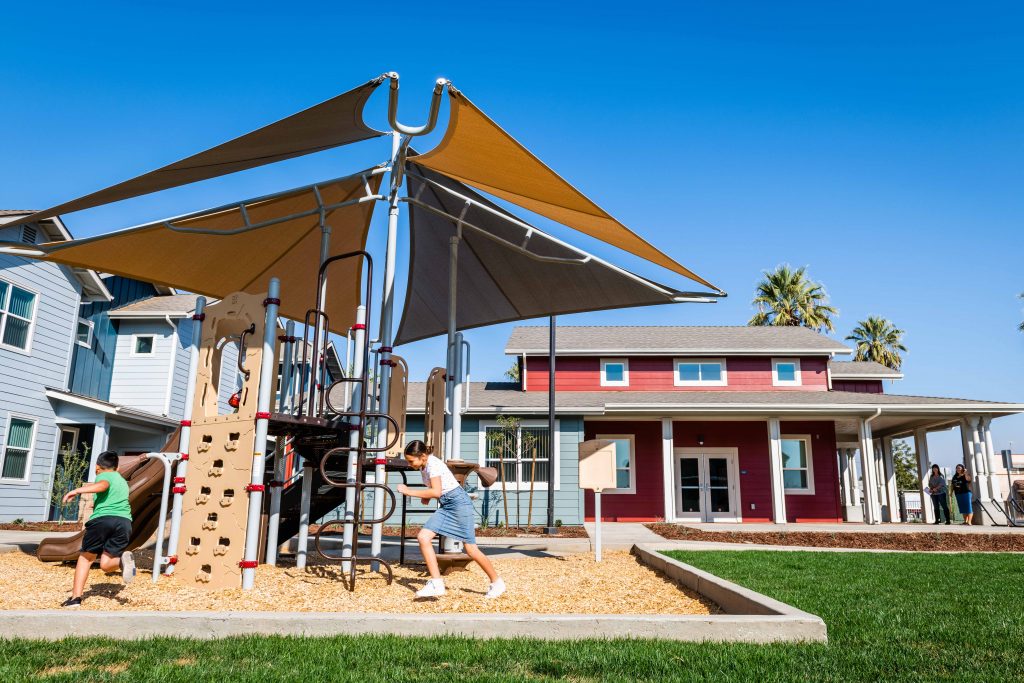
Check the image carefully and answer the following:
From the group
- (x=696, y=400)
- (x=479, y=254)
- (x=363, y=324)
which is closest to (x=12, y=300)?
(x=479, y=254)

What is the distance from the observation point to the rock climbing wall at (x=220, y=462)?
6684 millimetres

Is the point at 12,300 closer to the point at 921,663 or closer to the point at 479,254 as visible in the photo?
the point at 479,254

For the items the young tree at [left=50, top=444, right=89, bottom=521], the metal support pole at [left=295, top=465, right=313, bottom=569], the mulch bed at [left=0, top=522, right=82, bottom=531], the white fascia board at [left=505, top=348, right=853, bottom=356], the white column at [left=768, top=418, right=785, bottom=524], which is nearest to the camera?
the metal support pole at [left=295, top=465, right=313, bottom=569]

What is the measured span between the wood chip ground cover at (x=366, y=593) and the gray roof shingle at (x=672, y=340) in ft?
49.1

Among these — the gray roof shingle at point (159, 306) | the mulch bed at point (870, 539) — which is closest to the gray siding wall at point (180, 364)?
the gray roof shingle at point (159, 306)

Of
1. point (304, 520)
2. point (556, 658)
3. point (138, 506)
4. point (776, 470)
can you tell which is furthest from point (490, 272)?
point (776, 470)

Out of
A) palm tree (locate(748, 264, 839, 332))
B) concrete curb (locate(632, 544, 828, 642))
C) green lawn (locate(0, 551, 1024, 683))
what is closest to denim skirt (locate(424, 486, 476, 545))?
green lawn (locate(0, 551, 1024, 683))

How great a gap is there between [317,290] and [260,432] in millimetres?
2490

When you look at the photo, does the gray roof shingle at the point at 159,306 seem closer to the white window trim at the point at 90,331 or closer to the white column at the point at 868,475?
the white window trim at the point at 90,331

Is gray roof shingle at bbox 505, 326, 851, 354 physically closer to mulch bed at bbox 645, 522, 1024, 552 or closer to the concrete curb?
mulch bed at bbox 645, 522, 1024, 552

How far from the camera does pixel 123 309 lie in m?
21.0

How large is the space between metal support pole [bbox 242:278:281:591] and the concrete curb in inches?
168

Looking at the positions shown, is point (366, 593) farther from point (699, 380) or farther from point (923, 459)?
point (923, 459)

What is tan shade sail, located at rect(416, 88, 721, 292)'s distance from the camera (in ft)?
23.4
